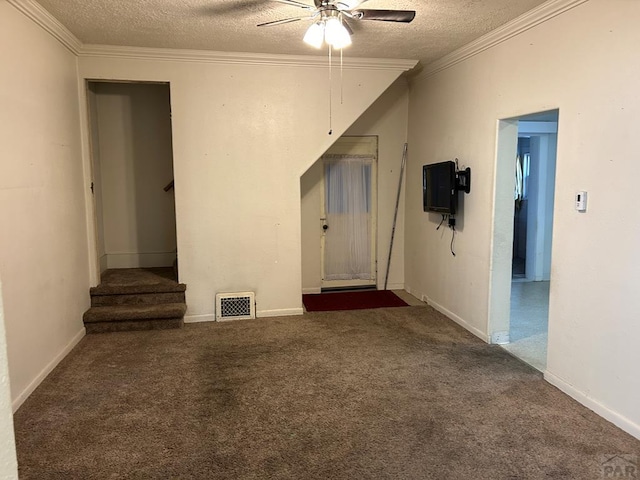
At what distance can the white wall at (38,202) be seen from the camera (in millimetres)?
2898

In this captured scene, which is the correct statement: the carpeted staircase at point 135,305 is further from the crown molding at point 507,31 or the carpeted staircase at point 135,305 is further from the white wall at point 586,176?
the crown molding at point 507,31

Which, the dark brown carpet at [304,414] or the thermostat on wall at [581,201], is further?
the thermostat on wall at [581,201]

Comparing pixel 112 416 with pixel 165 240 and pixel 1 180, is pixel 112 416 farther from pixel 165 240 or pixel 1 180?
pixel 165 240

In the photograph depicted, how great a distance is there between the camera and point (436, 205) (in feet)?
15.2

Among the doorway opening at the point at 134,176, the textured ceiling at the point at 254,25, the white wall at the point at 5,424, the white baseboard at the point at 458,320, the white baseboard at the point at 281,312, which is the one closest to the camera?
the white wall at the point at 5,424

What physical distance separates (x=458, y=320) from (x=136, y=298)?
3194mm

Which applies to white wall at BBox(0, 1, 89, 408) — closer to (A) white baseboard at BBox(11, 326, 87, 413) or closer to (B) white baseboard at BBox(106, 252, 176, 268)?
(A) white baseboard at BBox(11, 326, 87, 413)

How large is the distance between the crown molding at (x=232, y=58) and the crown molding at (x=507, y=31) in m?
0.35

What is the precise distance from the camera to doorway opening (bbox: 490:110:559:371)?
12.5 feet

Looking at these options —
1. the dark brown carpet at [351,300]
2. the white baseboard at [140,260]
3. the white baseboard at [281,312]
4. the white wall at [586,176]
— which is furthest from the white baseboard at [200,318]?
the white wall at [586,176]

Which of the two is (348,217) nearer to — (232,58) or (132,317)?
(232,58)

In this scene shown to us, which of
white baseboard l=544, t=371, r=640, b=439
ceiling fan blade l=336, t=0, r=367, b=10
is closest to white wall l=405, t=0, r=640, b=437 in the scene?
white baseboard l=544, t=371, r=640, b=439

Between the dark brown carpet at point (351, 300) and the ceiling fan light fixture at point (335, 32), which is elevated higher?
the ceiling fan light fixture at point (335, 32)

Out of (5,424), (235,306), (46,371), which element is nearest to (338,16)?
(5,424)
